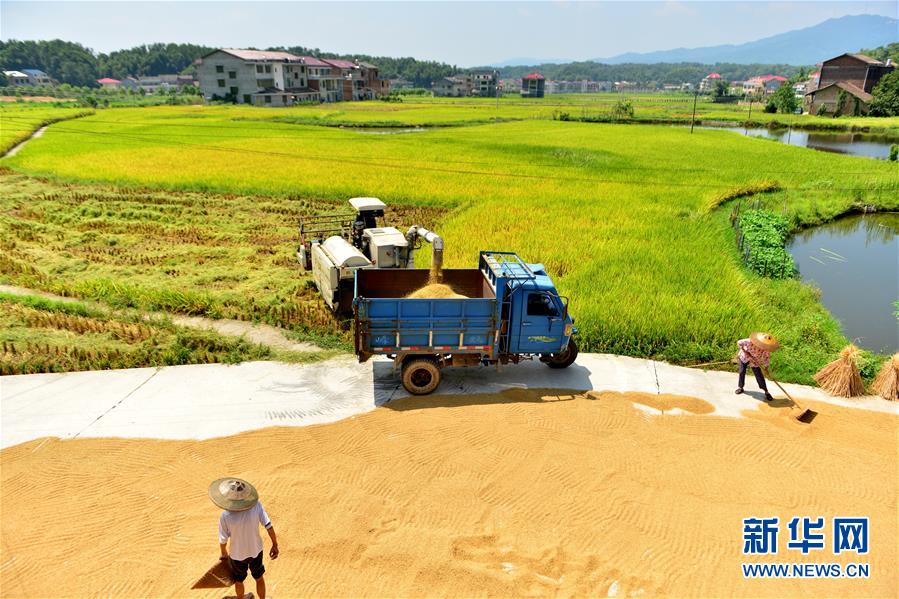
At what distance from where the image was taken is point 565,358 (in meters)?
10.9

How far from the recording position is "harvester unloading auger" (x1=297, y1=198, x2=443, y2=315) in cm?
1235

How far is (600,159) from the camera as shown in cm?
3631

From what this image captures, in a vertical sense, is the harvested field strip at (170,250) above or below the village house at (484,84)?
below

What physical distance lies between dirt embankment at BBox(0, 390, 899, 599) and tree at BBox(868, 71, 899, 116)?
86.2 m

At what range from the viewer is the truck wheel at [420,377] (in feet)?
32.0

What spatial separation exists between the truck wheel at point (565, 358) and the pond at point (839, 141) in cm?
4952

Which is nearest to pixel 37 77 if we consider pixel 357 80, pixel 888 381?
pixel 357 80

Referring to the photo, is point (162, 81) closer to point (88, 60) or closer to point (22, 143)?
point (88, 60)

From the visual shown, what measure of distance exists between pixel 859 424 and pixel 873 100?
88.3 metres

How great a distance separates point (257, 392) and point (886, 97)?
94.0m

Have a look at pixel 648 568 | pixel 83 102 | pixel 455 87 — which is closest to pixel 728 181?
pixel 648 568

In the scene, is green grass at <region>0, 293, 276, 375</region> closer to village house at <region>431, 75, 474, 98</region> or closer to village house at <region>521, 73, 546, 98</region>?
village house at <region>431, 75, 474, 98</region>

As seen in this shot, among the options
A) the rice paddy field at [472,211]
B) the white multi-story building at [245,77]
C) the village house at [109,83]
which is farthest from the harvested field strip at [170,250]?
the village house at [109,83]

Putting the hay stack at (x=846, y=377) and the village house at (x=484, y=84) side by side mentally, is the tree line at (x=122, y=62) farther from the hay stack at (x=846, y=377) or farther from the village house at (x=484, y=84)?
the hay stack at (x=846, y=377)
